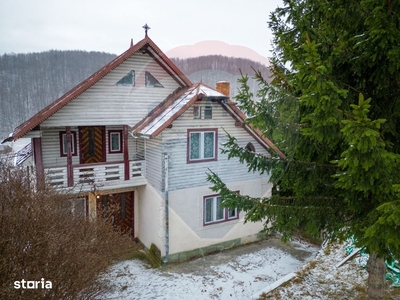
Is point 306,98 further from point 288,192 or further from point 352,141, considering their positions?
point 288,192

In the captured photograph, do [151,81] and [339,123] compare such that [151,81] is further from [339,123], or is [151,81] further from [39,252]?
[339,123]

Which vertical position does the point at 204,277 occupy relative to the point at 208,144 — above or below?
below

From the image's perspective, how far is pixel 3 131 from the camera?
32625 mm

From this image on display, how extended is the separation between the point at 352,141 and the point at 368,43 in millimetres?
2140

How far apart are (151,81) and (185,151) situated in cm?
321

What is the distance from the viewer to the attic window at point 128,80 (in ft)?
34.8

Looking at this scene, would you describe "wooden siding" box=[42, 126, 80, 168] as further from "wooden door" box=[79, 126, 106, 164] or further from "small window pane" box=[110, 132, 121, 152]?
"small window pane" box=[110, 132, 121, 152]

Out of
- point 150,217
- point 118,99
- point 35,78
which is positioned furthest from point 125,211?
point 35,78

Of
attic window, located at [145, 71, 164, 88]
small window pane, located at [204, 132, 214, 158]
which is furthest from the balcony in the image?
attic window, located at [145, 71, 164, 88]

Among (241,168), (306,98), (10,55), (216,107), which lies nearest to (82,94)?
(216,107)

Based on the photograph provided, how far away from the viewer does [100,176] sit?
10.3 m

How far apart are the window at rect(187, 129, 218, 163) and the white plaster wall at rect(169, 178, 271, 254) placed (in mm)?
1245

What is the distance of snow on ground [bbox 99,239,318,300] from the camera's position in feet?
28.1

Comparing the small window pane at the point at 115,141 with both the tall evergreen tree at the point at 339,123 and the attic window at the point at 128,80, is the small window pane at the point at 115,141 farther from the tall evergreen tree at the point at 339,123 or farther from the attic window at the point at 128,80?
the tall evergreen tree at the point at 339,123
